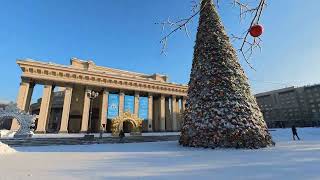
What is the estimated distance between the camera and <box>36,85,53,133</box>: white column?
35503mm

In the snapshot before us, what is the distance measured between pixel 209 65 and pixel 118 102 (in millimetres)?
32749

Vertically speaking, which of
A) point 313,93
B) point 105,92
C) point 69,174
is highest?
point 313,93

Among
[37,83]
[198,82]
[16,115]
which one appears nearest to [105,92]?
[37,83]

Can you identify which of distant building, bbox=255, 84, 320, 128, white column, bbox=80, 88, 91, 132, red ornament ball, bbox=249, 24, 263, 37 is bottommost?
red ornament ball, bbox=249, 24, 263, 37

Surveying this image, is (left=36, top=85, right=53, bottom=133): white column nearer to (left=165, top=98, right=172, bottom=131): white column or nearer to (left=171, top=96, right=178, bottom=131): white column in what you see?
(left=165, top=98, right=172, bottom=131): white column

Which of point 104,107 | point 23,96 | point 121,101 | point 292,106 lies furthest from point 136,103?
point 292,106

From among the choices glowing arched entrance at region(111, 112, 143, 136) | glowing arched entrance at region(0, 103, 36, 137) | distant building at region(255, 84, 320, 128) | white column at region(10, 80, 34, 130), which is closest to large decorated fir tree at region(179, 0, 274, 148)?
glowing arched entrance at region(0, 103, 36, 137)

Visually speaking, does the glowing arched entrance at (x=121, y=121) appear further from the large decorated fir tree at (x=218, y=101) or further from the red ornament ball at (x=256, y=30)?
the red ornament ball at (x=256, y=30)

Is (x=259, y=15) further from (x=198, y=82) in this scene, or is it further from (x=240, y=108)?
(x=198, y=82)

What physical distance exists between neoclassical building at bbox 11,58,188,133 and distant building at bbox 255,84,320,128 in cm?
4891

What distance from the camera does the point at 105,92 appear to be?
4350 centimetres

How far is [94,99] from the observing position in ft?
157

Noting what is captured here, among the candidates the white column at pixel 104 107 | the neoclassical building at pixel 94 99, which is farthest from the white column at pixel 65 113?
the white column at pixel 104 107

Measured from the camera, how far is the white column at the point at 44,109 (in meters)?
35.5
